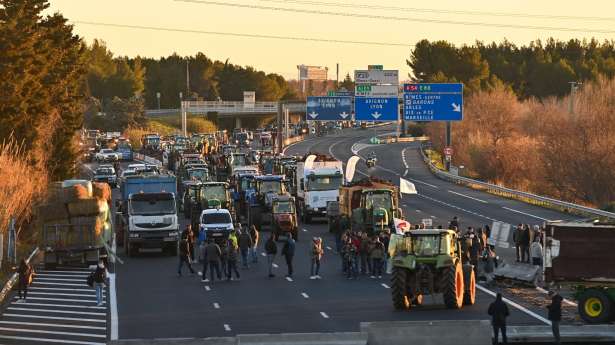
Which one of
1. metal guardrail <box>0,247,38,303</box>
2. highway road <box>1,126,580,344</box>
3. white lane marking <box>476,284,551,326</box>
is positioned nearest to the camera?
highway road <box>1,126,580,344</box>

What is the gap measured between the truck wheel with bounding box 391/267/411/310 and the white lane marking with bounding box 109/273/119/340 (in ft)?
23.8

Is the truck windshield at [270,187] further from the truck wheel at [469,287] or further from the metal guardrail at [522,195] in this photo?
the truck wheel at [469,287]

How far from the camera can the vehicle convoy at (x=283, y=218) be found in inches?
2168

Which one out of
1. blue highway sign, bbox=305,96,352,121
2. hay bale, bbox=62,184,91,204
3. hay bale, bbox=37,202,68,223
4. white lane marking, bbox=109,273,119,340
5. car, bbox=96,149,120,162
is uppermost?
blue highway sign, bbox=305,96,352,121

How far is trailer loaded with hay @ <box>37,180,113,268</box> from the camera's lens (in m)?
46.2

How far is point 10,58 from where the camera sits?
6166cm

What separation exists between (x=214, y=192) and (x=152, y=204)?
33.8 ft

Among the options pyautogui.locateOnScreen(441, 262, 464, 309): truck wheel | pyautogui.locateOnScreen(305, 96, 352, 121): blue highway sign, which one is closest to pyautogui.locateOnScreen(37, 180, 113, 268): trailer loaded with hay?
pyautogui.locateOnScreen(441, 262, 464, 309): truck wheel

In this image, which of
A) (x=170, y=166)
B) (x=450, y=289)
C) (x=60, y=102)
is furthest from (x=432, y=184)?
(x=450, y=289)

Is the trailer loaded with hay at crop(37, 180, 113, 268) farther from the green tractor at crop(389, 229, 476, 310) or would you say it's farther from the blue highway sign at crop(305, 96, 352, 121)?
the blue highway sign at crop(305, 96, 352, 121)

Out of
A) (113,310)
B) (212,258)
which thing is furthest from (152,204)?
(113,310)

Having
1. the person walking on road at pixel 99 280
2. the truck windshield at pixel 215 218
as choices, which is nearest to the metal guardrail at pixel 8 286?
the person walking on road at pixel 99 280

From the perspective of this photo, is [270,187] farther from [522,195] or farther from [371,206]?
[522,195]

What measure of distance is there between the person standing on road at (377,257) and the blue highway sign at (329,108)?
5595 centimetres
